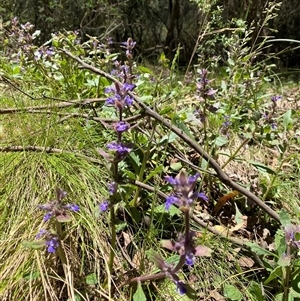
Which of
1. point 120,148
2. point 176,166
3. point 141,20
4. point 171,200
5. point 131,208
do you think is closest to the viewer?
point 171,200

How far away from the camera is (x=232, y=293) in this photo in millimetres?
1238

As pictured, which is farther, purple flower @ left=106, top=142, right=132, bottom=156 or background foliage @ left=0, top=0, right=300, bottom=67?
background foliage @ left=0, top=0, right=300, bottom=67

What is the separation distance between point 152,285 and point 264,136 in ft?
2.53

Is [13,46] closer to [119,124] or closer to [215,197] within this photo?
[215,197]

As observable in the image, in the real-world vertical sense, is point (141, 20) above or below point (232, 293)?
below

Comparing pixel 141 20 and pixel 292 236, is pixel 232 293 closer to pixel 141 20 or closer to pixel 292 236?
pixel 292 236

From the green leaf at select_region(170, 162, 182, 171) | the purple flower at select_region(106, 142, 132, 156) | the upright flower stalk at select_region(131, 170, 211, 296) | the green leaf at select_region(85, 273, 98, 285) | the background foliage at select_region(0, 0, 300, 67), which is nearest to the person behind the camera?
the upright flower stalk at select_region(131, 170, 211, 296)

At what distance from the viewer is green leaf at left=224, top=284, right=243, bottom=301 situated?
1.23 m

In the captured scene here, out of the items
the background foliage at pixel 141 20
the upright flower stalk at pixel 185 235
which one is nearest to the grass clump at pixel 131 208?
the upright flower stalk at pixel 185 235

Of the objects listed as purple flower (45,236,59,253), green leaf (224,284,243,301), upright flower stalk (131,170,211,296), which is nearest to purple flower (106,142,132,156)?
upright flower stalk (131,170,211,296)

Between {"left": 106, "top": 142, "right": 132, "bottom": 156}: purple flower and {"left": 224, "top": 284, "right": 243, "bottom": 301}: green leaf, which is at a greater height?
{"left": 106, "top": 142, "right": 132, "bottom": 156}: purple flower

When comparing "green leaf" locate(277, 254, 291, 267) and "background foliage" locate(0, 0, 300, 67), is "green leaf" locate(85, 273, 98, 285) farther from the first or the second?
"background foliage" locate(0, 0, 300, 67)

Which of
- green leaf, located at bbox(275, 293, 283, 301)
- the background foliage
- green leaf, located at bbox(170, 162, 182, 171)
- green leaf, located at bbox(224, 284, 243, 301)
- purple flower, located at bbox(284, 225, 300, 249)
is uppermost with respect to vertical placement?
purple flower, located at bbox(284, 225, 300, 249)

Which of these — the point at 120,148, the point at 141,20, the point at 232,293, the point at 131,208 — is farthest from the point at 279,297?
the point at 141,20
